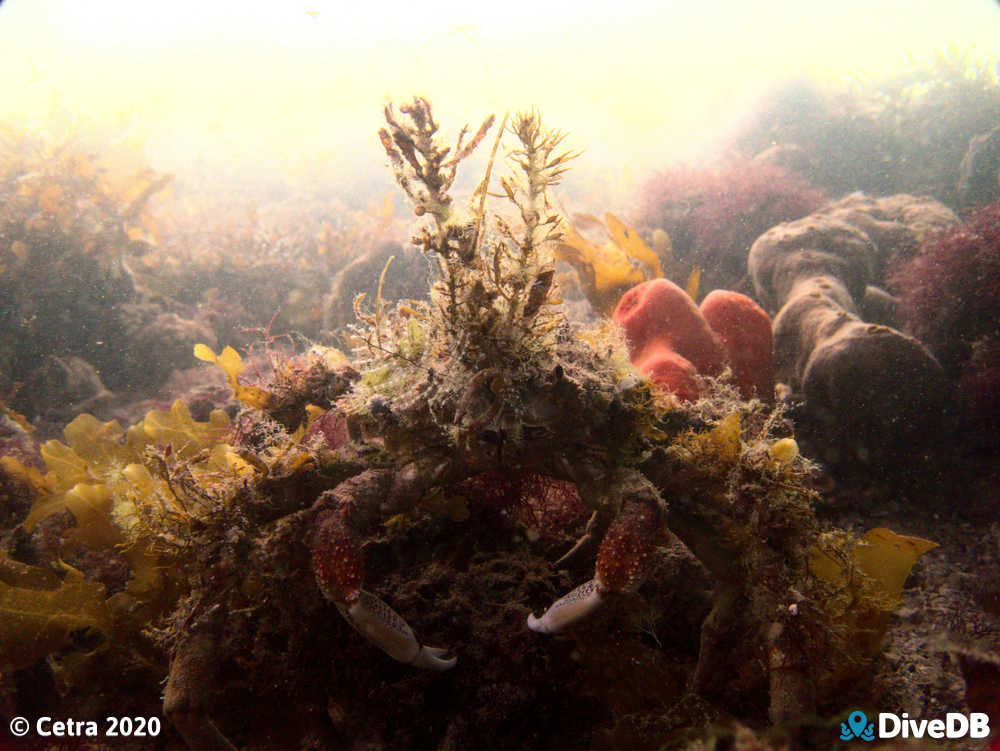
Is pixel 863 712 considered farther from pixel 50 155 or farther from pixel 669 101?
pixel 669 101

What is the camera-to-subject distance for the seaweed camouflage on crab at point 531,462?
1.98 m

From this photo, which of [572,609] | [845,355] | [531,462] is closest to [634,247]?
[845,355]

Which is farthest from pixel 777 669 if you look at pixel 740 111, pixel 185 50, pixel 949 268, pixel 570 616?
pixel 185 50

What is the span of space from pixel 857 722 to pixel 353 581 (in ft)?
8.11

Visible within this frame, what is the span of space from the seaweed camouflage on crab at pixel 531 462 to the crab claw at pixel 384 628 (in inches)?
0.4

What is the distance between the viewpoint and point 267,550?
231 cm

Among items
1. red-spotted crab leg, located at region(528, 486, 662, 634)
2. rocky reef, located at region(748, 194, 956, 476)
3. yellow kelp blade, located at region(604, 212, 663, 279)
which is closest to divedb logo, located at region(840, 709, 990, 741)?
red-spotted crab leg, located at region(528, 486, 662, 634)

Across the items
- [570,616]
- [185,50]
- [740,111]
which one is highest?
[185,50]

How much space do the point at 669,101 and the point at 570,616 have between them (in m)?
17.9

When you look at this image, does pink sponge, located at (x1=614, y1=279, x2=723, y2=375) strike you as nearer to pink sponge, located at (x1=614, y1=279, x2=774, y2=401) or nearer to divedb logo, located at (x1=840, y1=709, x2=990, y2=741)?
pink sponge, located at (x1=614, y1=279, x2=774, y2=401)

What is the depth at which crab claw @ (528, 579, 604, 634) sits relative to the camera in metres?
2.10

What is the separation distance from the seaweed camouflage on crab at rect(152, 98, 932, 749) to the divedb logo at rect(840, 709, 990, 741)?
20 centimetres

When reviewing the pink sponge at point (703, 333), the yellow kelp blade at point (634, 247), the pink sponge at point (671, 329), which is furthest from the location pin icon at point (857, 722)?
the yellow kelp blade at point (634, 247)

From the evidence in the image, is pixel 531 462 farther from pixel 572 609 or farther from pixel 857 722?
pixel 857 722
